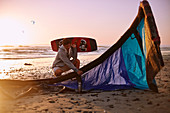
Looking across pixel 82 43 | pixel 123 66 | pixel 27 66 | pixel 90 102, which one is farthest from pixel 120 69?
pixel 27 66

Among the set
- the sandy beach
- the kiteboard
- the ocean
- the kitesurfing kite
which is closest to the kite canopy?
the kitesurfing kite

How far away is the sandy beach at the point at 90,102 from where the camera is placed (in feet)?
10.7

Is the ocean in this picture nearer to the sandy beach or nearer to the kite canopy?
the kite canopy

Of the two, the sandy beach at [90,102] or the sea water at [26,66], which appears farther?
the sea water at [26,66]

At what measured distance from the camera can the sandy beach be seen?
3273 millimetres

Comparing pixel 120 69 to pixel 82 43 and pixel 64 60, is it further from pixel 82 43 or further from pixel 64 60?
pixel 82 43

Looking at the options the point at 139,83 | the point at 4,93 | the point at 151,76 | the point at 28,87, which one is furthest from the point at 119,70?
the point at 4,93

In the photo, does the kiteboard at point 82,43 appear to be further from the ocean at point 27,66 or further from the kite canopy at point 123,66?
the kite canopy at point 123,66

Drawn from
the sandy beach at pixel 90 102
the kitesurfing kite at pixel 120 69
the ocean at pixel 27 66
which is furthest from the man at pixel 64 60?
the ocean at pixel 27 66

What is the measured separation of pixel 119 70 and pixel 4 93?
10.3 feet

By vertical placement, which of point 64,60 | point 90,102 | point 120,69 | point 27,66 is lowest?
point 27,66

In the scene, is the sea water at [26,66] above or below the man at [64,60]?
below

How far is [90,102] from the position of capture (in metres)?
3.75

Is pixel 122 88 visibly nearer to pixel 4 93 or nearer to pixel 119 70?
pixel 119 70
